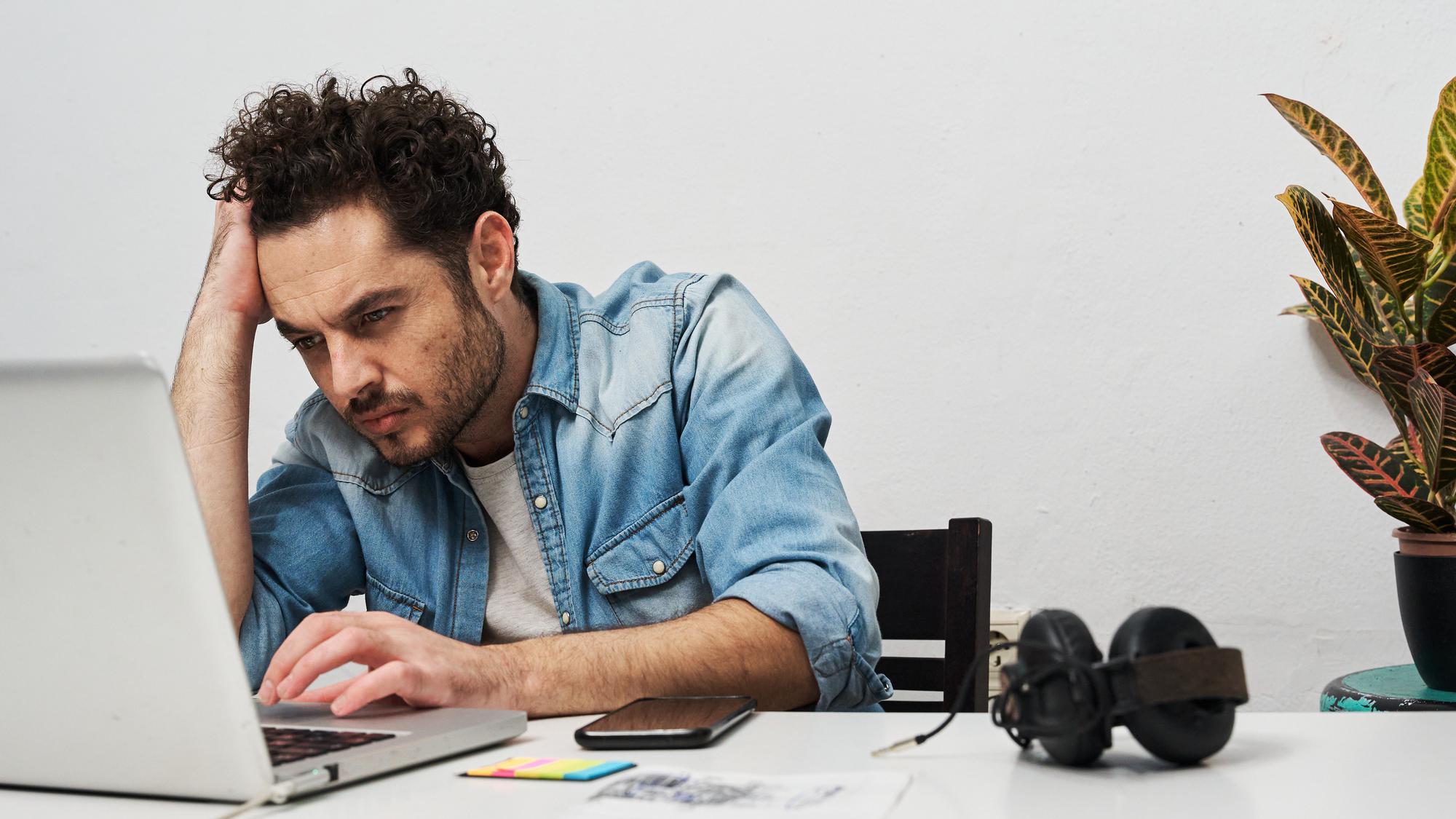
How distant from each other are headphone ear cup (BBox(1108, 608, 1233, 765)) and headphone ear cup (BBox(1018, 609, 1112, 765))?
15mm

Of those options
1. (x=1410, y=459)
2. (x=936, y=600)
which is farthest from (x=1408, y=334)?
(x=936, y=600)

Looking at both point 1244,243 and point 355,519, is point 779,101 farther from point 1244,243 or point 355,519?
point 355,519

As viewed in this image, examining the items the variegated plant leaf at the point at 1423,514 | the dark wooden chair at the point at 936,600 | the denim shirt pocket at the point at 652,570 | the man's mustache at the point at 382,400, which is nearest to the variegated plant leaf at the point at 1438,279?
the variegated plant leaf at the point at 1423,514

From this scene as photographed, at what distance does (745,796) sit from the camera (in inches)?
21.7

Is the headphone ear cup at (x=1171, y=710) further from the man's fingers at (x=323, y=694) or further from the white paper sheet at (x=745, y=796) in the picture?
the man's fingers at (x=323, y=694)

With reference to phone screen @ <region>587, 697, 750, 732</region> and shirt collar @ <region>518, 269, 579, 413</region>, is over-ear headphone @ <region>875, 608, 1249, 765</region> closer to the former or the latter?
phone screen @ <region>587, 697, 750, 732</region>

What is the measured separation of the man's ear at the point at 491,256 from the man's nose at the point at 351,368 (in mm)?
153

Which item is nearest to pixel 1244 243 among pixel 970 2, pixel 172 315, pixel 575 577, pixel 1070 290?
pixel 1070 290

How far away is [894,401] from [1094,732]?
1148mm

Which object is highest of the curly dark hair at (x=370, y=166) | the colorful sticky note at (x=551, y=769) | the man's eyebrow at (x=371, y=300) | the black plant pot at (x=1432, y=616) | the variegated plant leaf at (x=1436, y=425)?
the curly dark hair at (x=370, y=166)

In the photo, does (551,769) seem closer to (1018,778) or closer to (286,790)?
(286,790)

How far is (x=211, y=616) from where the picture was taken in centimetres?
51

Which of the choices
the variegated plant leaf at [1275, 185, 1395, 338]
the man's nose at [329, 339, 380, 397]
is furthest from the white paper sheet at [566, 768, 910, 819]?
the variegated plant leaf at [1275, 185, 1395, 338]

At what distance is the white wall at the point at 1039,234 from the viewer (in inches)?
63.0
